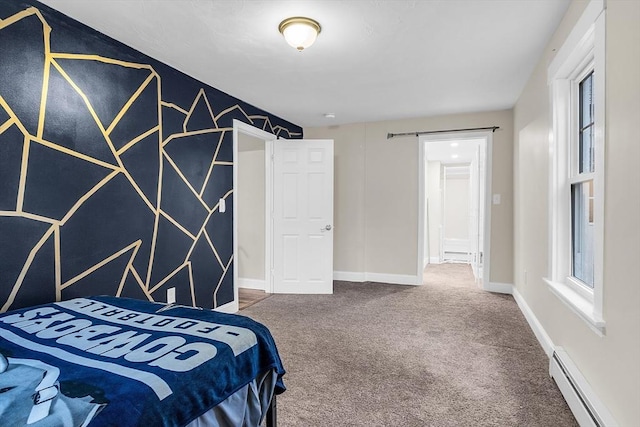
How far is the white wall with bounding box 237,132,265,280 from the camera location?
4969mm

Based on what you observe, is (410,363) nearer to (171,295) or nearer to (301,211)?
(171,295)

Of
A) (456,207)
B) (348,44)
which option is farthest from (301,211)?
(456,207)

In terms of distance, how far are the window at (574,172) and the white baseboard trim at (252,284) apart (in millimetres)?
3480

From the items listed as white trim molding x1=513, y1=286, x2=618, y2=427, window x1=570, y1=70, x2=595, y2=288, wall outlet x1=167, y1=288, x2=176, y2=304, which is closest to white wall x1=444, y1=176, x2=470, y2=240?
white trim molding x1=513, y1=286, x2=618, y2=427

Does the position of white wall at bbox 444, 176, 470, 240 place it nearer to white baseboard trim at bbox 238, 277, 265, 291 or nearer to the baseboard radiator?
white baseboard trim at bbox 238, 277, 265, 291

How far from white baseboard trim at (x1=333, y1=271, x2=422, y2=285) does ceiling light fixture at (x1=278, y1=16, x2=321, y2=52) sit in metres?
3.65

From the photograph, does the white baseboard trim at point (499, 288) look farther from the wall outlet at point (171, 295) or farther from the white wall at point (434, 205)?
the wall outlet at point (171, 295)

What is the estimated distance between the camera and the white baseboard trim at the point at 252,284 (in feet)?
16.2

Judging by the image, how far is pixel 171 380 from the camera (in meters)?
1.12

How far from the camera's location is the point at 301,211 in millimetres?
4668

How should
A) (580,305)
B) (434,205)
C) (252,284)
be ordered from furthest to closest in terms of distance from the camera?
1. (434,205)
2. (252,284)
3. (580,305)

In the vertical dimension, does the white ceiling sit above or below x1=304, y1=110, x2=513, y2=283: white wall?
above

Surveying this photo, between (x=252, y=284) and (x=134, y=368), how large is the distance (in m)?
3.89

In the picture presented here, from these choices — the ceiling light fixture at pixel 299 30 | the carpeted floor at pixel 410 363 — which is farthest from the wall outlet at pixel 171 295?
the ceiling light fixture at pixel 299 30
